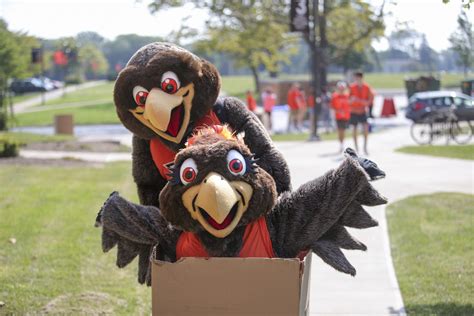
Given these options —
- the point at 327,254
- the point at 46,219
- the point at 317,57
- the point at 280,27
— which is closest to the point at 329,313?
the point at 327,254

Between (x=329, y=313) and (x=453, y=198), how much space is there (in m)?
5.55

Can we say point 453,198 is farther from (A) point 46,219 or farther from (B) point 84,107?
(B) point 84,107

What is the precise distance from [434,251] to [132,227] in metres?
4.49

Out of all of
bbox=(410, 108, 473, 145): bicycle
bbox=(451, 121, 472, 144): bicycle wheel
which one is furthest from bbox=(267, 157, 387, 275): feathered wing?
bbox=(451, 121, 472, 144): bicycle wheel

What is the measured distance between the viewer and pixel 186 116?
4.56m

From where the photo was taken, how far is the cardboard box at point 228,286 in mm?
3506

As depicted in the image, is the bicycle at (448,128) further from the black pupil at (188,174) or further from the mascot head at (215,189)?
the black pupil at (188,174)

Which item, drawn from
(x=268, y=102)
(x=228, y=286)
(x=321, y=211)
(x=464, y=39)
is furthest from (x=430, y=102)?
(x=228, y=286)

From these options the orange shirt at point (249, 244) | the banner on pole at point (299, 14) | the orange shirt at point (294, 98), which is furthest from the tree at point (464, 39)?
the orange shirt at point (294, 98)

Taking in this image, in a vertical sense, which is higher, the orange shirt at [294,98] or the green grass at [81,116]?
the orange shirt at [294,98]

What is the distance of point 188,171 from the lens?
3.80 metres

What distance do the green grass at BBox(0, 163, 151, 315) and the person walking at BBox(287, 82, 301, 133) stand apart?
16.1 meters

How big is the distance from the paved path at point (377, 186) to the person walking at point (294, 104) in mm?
4083

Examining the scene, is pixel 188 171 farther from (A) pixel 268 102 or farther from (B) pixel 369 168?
(A) pixel 268 102
